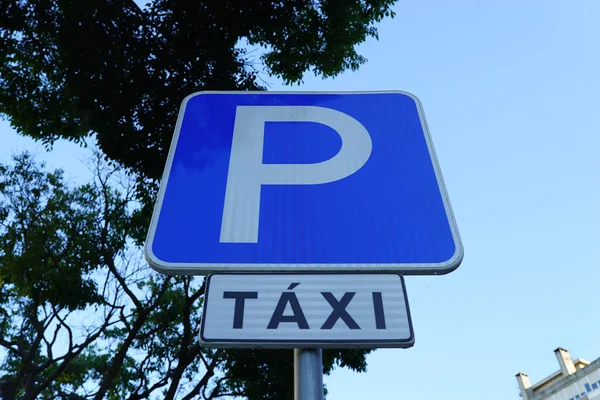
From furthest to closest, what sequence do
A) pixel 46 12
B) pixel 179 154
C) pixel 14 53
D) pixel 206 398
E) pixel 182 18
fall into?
1. pixel 206 398
2. pixel 14 53
3. pixel 46 12
4. pixel 182 18
5. pixel 179 154

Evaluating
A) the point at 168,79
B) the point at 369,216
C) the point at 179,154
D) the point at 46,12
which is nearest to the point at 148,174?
the point at 168,79

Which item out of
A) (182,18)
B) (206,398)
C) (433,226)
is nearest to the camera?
(433,226)

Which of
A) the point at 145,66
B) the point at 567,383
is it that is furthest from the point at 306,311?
Answer: the point at 567,383

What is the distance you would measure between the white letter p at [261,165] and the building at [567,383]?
3068 cm

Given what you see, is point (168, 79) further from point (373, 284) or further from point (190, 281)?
point (190, 281)

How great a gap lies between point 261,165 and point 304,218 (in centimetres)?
22

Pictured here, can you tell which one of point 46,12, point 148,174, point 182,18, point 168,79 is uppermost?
point 46,12

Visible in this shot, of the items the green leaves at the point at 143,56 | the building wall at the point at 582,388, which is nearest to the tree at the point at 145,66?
the green leaves at the point at 143,56

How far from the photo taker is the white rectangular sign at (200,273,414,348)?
0.88 m

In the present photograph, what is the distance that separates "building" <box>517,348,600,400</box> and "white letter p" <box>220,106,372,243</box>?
30675 millimetres

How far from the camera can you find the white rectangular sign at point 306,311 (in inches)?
34.4

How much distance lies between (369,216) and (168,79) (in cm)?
373

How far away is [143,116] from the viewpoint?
4.37 metres

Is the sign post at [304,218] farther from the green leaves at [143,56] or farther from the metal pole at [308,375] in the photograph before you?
the green leaves at [143,56]
